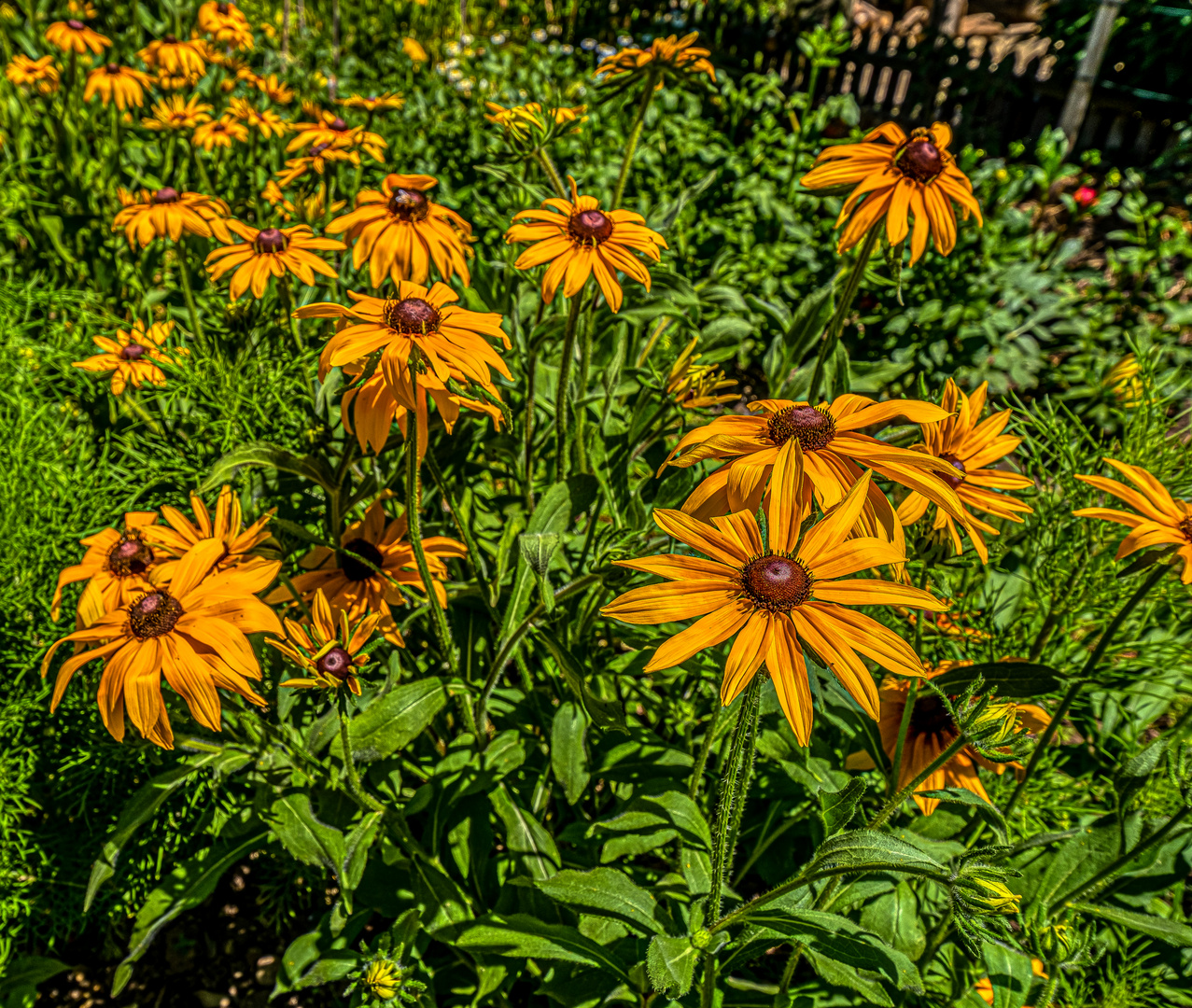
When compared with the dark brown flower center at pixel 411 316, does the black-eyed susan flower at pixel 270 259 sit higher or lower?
lower

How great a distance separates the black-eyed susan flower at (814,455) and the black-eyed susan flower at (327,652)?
50 cm

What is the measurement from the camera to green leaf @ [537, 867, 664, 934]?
127cm

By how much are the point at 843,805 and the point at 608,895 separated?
0.43m

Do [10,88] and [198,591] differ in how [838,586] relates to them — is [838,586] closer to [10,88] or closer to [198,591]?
[198,591]

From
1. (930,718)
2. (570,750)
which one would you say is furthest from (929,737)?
(570,750)

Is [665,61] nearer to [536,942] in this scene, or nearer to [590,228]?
[590,228]

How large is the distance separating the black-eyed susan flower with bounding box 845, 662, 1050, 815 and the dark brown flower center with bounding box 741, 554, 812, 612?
0.49 metres

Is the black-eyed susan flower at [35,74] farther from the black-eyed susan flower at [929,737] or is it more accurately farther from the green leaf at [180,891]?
the black-eyed susan flower at [929,737]

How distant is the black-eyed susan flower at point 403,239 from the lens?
158cm

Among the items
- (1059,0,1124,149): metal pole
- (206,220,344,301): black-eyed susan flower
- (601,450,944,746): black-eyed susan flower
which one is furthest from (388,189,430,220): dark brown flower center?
(1059,0,1124,149): metal pole

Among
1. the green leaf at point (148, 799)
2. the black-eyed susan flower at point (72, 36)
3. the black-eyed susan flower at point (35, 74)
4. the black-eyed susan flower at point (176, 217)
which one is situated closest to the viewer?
the green leaf at point (148, 799)

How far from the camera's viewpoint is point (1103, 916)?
1340mm

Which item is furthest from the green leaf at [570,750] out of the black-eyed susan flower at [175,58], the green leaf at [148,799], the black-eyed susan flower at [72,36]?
the black-eyed susan flower at [72,36]

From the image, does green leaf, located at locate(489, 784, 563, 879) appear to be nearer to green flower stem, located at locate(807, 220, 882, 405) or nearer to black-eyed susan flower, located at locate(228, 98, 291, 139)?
green flower stem, located at locate(807, 220, 882, 405)
